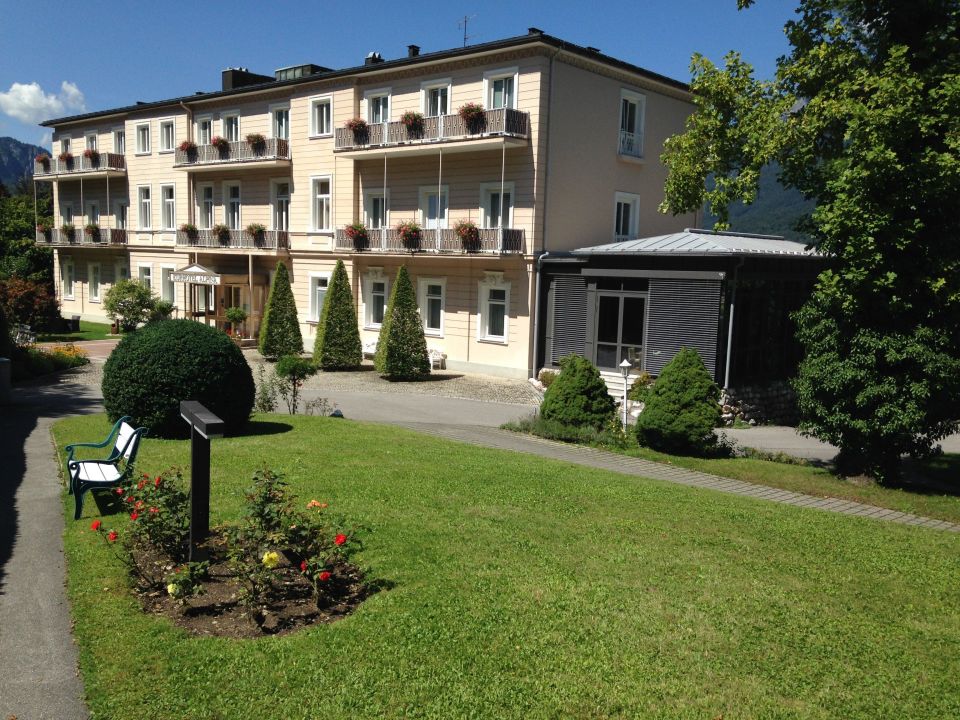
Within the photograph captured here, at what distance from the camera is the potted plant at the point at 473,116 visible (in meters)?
23.8

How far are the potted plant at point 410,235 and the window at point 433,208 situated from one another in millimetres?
968

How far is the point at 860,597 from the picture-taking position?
6.88m

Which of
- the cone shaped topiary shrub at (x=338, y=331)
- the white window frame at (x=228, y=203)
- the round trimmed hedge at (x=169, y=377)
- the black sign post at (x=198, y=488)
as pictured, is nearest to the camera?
the black sign post at (x=198, y=488)

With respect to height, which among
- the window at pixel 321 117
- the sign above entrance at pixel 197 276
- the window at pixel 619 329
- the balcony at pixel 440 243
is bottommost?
the window at pixel 619 329

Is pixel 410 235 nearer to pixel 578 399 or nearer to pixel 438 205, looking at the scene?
pixel 438 205

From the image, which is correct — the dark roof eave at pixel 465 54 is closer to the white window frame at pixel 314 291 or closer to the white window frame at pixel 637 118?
the white window frame at pixel 637 118

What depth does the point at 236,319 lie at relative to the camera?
31688 mm

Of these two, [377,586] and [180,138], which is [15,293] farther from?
[377,586]

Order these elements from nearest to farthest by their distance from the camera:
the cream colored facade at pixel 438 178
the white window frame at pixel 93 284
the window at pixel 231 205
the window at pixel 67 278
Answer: the cream colored facade at pixel 438 178 < the window at pixel 231 205 < the white window frame at pixel 93 284 < the window at pixel 67 278

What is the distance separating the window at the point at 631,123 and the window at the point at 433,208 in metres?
6.08

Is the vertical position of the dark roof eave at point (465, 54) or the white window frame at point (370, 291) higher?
the dark roof eave at point (465, 54)

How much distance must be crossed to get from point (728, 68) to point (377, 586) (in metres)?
11.4

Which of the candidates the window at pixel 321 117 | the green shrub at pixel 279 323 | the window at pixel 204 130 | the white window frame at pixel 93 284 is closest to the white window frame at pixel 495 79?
the window at pixel 321 117

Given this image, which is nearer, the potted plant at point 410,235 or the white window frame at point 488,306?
the white window frame at point 488,306
